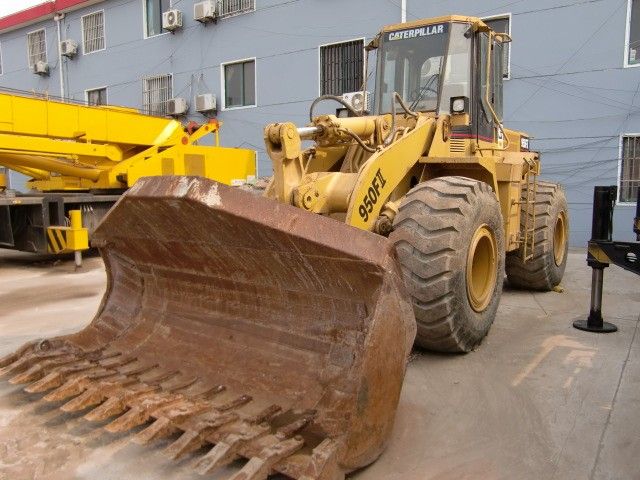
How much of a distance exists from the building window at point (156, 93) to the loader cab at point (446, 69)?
1259 centimetres

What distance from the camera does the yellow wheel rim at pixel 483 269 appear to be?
14.2 feet

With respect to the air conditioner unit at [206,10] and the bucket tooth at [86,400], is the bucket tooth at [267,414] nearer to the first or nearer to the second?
the bucket tooth at [86,400]

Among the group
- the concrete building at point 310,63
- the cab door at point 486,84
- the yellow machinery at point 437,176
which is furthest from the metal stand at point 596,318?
the concrete building at point 310,63

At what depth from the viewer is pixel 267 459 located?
2.30m

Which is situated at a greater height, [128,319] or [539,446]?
[128,319]

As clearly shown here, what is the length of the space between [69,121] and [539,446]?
8443mm

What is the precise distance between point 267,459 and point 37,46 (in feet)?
73.9

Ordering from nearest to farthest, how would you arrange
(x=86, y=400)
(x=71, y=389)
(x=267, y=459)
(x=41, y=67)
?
(x=267, y=459) < (x=86, y=400) < (x=71, y=389) < (x=41, y=67)

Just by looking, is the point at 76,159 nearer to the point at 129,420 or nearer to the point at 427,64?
the point at 427,64

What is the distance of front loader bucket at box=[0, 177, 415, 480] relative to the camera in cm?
250

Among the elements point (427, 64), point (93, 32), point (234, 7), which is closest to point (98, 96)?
point (93, 32)

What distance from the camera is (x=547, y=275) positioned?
650 centimetres

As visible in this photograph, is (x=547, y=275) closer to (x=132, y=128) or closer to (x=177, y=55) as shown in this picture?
(x=132, y=128)

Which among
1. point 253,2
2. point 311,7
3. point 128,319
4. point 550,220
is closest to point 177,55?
point 253,2
